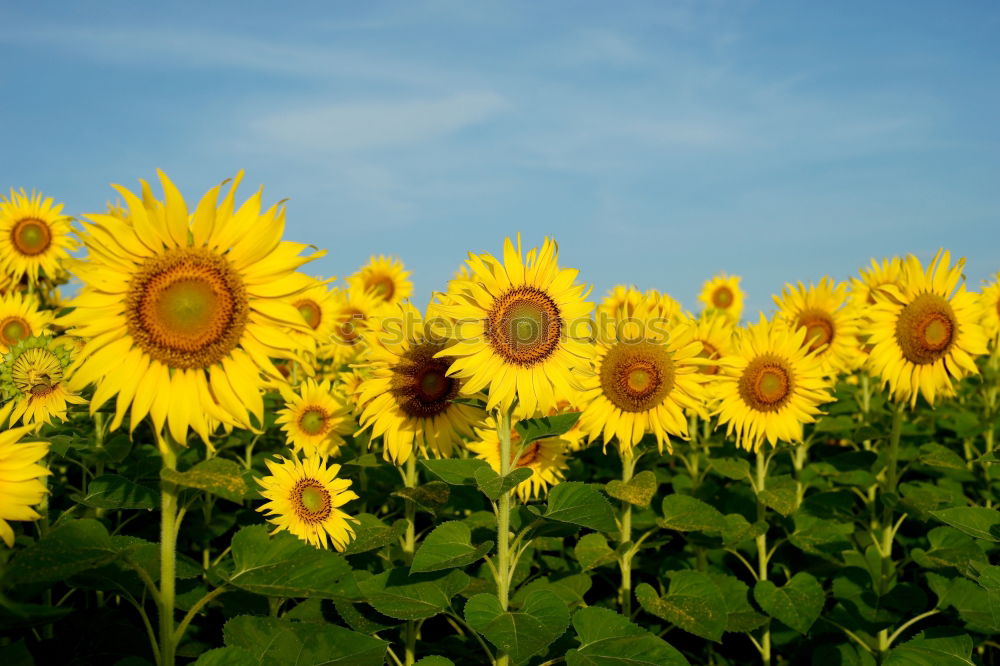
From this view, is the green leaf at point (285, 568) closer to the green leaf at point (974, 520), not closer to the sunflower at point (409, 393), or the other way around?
the sunflower at point (409, 393)

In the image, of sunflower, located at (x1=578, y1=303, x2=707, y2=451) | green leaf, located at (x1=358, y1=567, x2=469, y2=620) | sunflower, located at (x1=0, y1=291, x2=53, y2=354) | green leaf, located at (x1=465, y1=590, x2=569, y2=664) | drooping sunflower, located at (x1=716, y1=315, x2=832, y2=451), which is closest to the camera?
green leaf, located at (x1=465, y1=590, x2=569, y2=664)

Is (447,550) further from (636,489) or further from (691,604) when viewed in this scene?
(691,604)

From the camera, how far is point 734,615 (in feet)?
17.6

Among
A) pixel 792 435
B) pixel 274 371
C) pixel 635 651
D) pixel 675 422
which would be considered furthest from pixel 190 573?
pixel 792 435

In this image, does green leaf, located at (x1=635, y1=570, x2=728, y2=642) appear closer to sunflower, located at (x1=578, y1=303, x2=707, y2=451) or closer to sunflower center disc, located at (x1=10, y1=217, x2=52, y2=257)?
sunflower, located at (x1=578, y1=303, x2=707, y2=451)

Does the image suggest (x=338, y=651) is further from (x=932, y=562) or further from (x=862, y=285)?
(x=862, y=285)

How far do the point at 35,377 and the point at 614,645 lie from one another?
328 centimetres

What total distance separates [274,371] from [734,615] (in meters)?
3.79

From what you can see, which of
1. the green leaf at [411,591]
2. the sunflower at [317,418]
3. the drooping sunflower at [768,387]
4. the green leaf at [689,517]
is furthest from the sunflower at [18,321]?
the drooping sunflower at [768,387]

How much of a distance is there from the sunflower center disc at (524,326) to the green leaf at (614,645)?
133 cm

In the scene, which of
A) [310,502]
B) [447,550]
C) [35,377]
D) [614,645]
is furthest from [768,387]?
[35,377]

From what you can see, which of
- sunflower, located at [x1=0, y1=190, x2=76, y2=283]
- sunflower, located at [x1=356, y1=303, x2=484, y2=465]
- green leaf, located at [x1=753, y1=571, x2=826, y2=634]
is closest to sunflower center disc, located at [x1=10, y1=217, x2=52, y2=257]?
sunflower, located at [x1=0, y1=190, x2=76, y2=283]

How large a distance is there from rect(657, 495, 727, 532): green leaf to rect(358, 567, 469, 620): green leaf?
177 centimetres

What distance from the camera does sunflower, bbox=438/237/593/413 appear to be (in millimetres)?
4074
